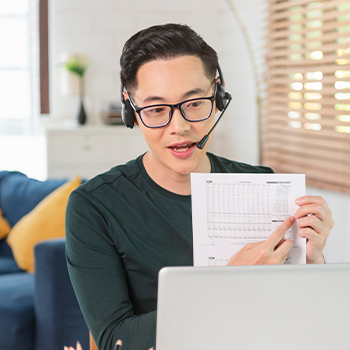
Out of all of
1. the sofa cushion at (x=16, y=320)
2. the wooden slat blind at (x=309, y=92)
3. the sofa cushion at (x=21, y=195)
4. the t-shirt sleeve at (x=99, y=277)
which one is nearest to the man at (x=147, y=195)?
the t-shirt sleeve at (x=99, y=277)

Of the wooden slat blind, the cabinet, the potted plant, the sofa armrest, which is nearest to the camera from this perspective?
the sofa armrest

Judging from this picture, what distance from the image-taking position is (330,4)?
2463 millimetres

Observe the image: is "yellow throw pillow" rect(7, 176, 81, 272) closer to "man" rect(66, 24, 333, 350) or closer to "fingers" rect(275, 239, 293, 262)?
"man" rect(66, 24, 333, 350)

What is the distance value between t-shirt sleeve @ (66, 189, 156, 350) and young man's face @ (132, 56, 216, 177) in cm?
19

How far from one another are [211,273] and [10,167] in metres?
4.29

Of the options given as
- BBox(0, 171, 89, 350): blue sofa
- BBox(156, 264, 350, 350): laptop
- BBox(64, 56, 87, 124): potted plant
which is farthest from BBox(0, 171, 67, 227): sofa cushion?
BBox(156, 264, 350, 350): laptop

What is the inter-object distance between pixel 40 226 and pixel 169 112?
1631 mm

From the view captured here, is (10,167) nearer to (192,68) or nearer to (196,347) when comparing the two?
(192,68)

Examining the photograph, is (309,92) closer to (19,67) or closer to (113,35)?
(113,35)

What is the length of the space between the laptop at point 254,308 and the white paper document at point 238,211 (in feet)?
1.04

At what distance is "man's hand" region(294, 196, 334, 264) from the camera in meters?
0.84

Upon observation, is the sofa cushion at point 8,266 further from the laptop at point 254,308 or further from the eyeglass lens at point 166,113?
the laptop at point 254,308

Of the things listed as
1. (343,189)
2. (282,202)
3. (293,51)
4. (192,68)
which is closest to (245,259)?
(282,202)

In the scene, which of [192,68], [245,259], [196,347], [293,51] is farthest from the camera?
[293,51]
